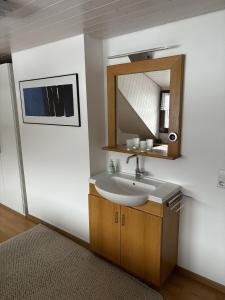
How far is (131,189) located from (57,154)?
97 centimetres

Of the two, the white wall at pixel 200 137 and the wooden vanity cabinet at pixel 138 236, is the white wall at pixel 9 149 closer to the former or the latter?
the wooden vanity cabinet at pixel 138 236

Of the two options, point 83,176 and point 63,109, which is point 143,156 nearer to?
point 83,176

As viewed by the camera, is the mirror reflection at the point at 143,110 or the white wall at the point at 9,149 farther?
the white wall at the point at 9,149

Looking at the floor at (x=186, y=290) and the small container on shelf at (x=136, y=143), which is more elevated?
the small container on shelf at (x=136, y=143)

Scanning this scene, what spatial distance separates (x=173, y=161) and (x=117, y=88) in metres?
0.89

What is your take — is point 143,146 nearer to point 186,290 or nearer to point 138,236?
point 138,236

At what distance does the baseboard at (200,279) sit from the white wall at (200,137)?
4 centimetres

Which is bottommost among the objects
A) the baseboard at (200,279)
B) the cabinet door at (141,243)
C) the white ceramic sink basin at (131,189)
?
the baseboard at (200,279)

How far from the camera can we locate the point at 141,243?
1931mm

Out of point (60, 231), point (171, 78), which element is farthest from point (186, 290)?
point (171, 78)

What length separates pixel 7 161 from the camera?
3227 millimetres

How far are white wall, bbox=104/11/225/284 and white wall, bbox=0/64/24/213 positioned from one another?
1602 millimetres

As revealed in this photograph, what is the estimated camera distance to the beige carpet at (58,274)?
6.23 feet

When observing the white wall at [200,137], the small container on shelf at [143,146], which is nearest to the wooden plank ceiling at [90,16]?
the white wall at [200,137]
